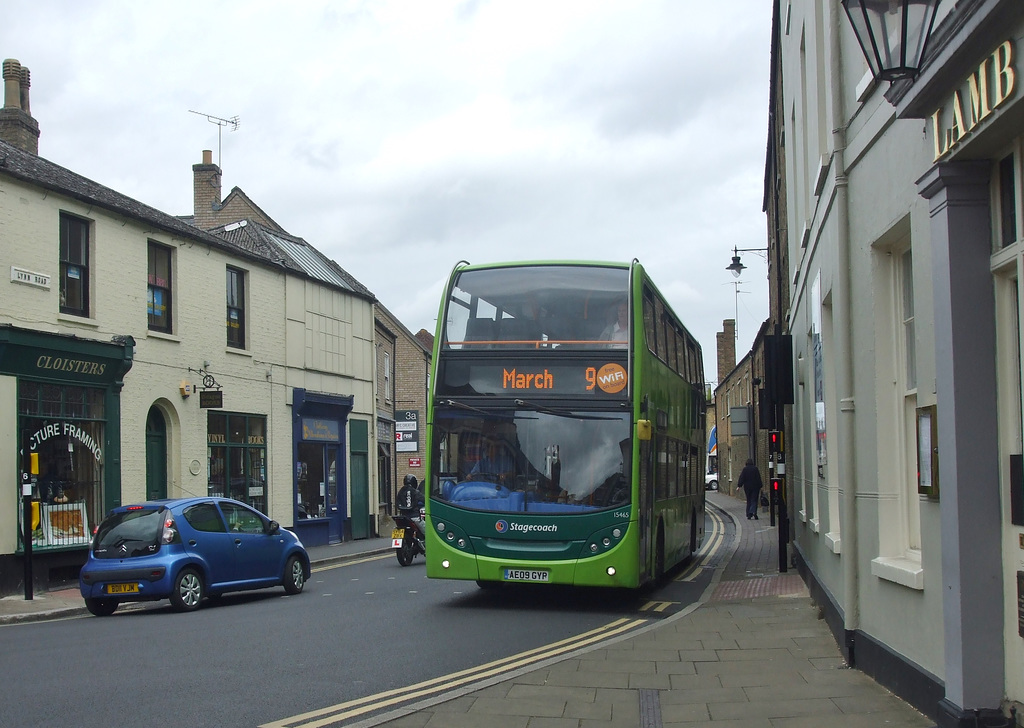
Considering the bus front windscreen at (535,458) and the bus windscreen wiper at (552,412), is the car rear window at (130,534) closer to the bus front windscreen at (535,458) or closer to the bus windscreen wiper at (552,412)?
the bus front windscreen at (535,458)

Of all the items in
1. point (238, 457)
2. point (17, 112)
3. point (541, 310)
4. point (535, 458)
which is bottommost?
point (238, 457)

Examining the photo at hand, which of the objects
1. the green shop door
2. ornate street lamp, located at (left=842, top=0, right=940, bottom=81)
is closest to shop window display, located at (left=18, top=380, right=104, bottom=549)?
the green shop door

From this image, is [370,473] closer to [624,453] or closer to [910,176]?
[624,453]

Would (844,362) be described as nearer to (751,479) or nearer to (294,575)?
(294,575)

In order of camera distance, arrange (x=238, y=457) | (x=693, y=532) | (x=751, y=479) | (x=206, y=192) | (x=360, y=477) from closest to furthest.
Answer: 1. (x=693, y=532)
2. (x=238, y=457)
3. (x=360, y=477)
4. (x=751, y=479)
5. (x=206, y=192)

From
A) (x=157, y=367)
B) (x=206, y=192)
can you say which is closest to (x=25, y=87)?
(x=157, y=367)

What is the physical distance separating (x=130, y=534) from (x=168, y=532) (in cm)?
53

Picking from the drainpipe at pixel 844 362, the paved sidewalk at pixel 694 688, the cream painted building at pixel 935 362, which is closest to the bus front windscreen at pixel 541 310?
the paved sidewalk at pixel 694 688

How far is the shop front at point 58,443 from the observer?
53.5ft

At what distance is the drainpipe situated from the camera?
8.35 meters

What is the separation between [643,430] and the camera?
40.9 ft

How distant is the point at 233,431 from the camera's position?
2320 cm

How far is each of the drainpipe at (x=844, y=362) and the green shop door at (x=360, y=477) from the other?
69.7ft

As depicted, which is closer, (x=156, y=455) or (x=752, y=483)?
(x=156, y=455)
